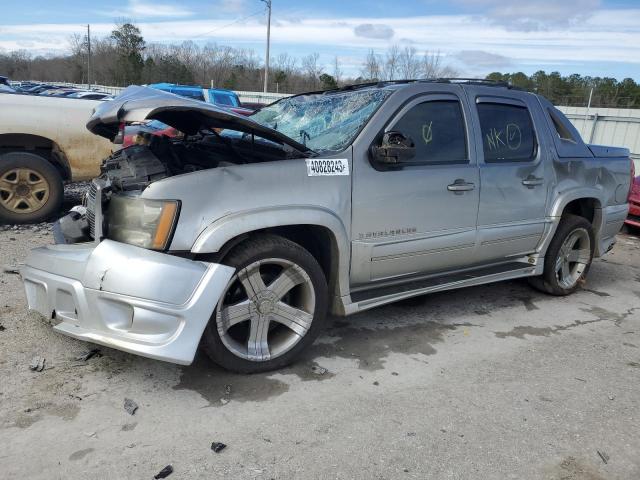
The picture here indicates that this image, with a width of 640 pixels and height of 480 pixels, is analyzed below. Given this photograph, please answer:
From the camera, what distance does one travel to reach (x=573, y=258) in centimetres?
534

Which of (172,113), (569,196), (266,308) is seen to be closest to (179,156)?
(172,113)

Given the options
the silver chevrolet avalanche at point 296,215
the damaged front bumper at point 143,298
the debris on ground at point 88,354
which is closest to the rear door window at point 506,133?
the silver chevrolet avalanche at point 296,215

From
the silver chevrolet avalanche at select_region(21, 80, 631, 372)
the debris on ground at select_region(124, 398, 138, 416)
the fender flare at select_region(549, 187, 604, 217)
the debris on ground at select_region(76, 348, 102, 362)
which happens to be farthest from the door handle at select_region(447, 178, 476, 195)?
the debris on ground at select_region(76, 348, 102, 362)

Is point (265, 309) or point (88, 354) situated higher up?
point (265, 309)

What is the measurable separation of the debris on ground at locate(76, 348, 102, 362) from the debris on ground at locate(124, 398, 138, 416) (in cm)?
60

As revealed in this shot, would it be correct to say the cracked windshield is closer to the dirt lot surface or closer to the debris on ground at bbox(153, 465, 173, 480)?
the dirt lot surface

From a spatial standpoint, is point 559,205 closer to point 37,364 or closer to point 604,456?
point 604,456

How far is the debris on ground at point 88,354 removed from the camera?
3.44 meters

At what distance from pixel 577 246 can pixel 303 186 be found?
3429mm

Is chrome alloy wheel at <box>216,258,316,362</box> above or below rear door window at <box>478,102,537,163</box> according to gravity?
below

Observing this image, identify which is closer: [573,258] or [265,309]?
[265,309]

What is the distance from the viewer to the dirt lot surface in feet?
8.46

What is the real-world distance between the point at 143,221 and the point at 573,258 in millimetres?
4240

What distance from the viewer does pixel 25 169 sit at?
6.36 m
